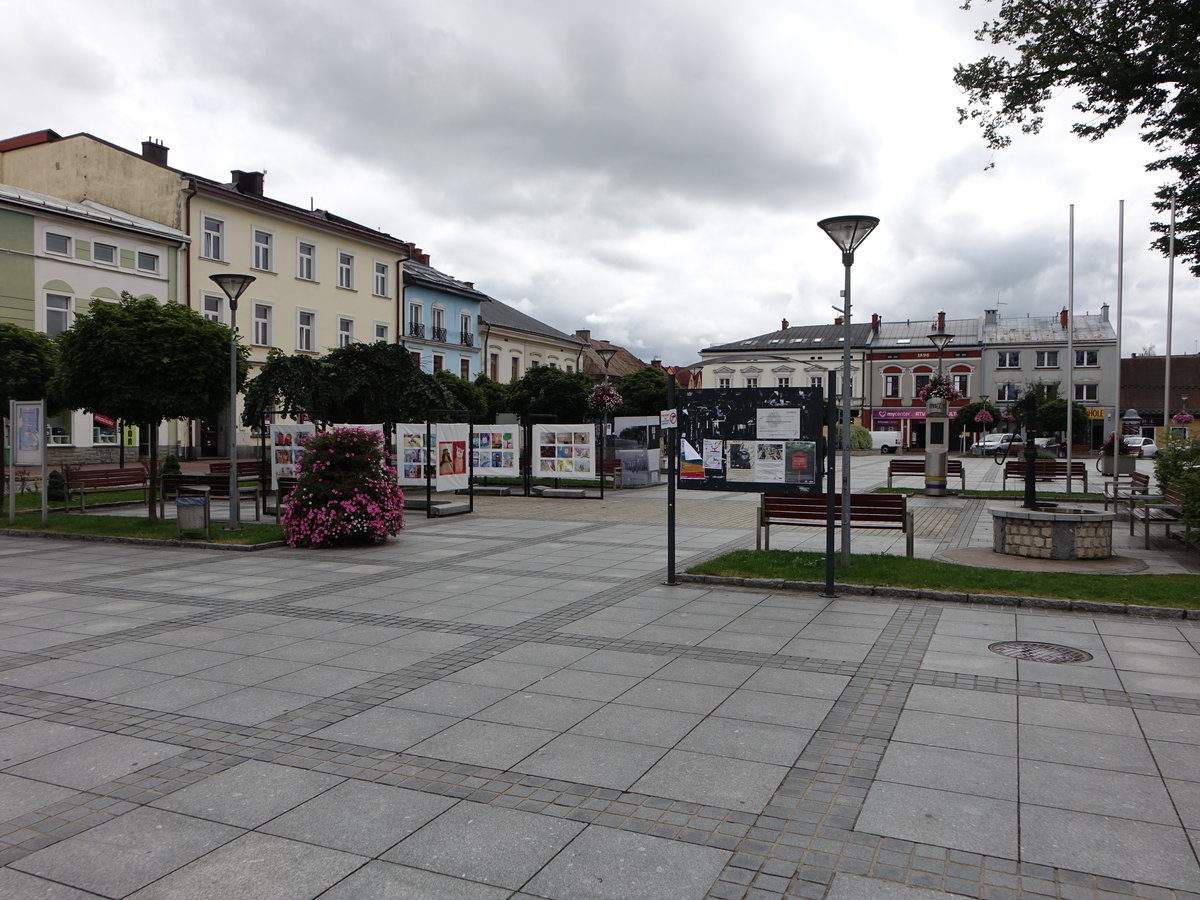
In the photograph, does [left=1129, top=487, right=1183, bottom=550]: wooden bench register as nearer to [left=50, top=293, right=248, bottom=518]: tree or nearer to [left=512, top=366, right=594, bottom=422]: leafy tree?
[left=50, top=293, right=248, bottom=518]: tree

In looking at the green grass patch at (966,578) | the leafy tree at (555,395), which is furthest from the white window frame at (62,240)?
the green grass patch at (966,578)

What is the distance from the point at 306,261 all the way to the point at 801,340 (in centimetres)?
4736

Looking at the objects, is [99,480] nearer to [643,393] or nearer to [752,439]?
[752,439]

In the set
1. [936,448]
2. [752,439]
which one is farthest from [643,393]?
[752,439]

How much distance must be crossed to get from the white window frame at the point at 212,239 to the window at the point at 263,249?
1.69 m

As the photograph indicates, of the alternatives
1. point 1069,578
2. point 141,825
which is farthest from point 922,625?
point 141,825

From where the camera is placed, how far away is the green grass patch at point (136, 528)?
45.8ft

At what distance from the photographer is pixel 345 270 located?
142 feet

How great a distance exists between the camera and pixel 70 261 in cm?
3062

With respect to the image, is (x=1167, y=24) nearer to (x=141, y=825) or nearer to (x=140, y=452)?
(x=141, y=825)

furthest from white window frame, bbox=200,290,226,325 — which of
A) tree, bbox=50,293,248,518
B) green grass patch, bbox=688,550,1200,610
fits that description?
green grass patch, bbox=688,550,1200,610

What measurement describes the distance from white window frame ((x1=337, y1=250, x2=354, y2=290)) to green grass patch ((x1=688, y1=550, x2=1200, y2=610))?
1415 inches

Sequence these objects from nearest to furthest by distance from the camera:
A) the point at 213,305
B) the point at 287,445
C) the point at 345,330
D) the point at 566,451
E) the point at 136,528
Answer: the point at 136,528 → the point at 287,445 → the point at 566,451 → the point at 213,305 → the point at 345,330

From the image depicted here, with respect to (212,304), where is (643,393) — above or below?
below
